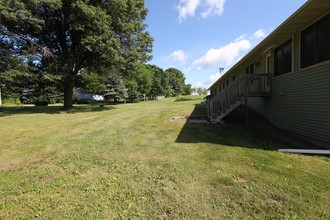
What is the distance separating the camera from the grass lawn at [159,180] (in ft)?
9.73

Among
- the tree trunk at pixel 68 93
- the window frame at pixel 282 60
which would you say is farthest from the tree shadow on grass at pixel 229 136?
the tree trunk at pixel 68 93

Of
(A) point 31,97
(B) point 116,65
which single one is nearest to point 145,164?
(B) point 116,65

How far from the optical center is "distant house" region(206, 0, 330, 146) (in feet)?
20.4

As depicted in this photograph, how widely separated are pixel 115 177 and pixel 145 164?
2.80 ft

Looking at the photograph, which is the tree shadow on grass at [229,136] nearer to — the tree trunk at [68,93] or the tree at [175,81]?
the tree trunk at [68,93]

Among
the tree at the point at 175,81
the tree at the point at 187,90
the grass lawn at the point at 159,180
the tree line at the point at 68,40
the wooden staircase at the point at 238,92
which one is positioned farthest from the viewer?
the tree at the point at 187,90

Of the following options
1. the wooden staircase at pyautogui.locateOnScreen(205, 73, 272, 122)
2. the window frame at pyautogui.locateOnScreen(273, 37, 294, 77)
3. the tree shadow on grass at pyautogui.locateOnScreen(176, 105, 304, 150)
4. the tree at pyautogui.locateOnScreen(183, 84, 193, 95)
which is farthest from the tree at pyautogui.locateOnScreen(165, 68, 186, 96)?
the tree shadow on grass at pyautogui.locateOnScreen(176, 105, 304, 150)

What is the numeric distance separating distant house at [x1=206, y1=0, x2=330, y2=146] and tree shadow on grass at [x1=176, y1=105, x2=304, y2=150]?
1.15 metres

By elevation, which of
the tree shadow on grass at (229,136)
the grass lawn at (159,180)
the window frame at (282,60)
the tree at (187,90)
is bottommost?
the grass lawn at (159,180)

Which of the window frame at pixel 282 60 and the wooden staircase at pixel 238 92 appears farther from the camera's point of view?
the wooden staircase at pixel 238 92

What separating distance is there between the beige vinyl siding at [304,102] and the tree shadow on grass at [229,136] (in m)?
1.10

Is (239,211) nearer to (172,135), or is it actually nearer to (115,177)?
(115,177)

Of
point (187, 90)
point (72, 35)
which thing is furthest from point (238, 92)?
point (187, 90)

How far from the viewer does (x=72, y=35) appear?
672 inches
